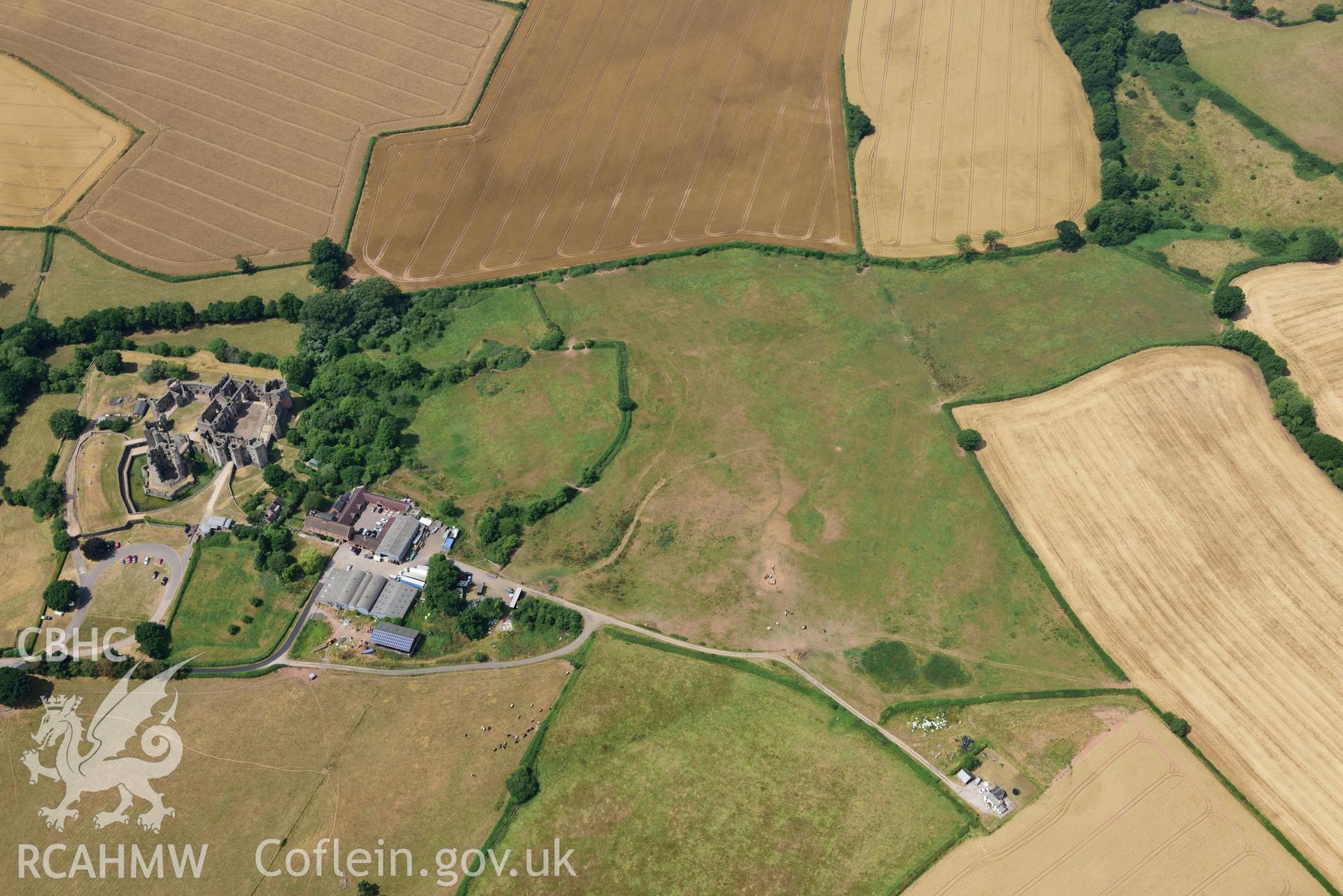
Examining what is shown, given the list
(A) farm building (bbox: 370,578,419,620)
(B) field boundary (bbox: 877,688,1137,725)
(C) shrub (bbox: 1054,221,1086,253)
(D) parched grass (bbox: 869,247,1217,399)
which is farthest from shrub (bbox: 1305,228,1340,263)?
(A) farm building (bbox: 370,578,419,620)

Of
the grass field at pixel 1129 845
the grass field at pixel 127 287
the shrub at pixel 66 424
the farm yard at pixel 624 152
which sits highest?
the farm yard at pixel 624 152

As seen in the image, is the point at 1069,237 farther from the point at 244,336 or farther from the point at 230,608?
the point at 230,608

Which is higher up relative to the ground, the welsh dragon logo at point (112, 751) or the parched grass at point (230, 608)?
the parched grass at point (230, 608)

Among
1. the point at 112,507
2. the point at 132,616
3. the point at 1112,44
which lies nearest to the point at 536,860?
the point at 132,616

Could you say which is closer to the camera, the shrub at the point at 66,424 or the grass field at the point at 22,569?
the grass field at the point at 22,569

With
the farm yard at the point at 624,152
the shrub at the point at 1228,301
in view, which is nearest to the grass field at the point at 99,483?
the farm yard at the point at 624,152

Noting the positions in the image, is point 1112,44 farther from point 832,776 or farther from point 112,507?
point 112,507

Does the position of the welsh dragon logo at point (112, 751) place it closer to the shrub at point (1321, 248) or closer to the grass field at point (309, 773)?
the grass field at point (309, 773)

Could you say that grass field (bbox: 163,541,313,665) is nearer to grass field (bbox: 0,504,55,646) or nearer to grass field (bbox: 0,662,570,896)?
grass field (bbox: 0,662,570,896)
